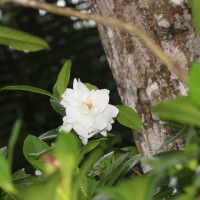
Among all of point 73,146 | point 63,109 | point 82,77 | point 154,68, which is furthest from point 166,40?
point 82,77

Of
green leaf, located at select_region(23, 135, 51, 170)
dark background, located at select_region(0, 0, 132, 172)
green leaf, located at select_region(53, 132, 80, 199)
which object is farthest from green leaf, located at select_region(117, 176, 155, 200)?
dark background, located at select_region(0, 0, 132, 172)

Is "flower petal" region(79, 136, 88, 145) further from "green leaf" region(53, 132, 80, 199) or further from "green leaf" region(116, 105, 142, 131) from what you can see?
"green leaf" region(53, 132, 80, 199)

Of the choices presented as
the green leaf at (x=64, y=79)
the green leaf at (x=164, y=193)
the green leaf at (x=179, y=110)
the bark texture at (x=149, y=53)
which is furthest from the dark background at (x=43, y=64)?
the green leaf at (x=179, y=110)

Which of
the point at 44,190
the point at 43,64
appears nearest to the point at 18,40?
the point at 44,190

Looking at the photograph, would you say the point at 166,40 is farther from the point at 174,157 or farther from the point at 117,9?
the point at 174,157

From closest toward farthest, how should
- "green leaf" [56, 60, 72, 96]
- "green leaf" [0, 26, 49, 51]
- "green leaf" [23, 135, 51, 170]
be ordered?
"green leaf" [0, 26, 49, 51], "green leaf" [23, 135, 51, 170], "green leaf" [56, 60, 72, 96]
